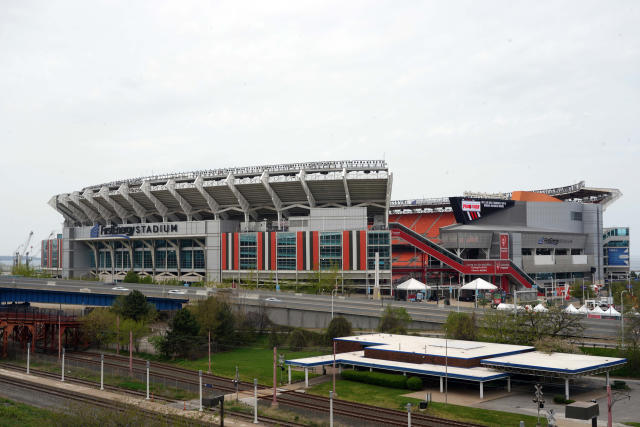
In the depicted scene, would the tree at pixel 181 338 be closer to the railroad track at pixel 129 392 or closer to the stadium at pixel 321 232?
the railroad track at pixel 129 392

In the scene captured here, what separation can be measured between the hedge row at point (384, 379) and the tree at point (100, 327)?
30.4 m

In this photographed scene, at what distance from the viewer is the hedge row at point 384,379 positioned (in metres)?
48.3

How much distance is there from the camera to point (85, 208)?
151625mm

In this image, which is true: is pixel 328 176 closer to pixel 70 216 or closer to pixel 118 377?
pixel 118 377

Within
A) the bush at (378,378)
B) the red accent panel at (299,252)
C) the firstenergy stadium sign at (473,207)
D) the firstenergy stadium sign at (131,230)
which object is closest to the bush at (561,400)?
the bush at (378,378)

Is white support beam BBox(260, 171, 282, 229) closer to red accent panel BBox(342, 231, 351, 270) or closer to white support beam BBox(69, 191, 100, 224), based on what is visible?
red accent panel BBox(342, 231, 351, 270)

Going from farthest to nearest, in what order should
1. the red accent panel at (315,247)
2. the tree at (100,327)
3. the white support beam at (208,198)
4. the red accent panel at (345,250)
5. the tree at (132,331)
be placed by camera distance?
the white support beam at (208,198) → the red accent panel at (315,247) → the red accent panel at (345,250) → the tree at (100,327) → the tree at (132,331)

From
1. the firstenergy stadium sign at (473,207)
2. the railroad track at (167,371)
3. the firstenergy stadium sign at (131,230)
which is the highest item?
the firstenergy stadium sign at (473,207)

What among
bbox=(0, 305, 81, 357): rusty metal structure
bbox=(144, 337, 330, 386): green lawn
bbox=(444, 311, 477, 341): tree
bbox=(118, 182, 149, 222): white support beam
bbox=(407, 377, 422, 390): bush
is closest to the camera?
bbox=(407, 377, 422, 390): bush

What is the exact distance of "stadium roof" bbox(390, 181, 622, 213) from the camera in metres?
151

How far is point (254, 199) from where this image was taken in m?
126

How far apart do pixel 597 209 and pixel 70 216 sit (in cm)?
13550

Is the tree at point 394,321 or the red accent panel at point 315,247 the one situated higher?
→ the red accent panel at point 315,247

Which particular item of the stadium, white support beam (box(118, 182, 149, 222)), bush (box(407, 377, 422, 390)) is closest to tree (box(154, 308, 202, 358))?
bush (box(407, 377, 422, 390))
